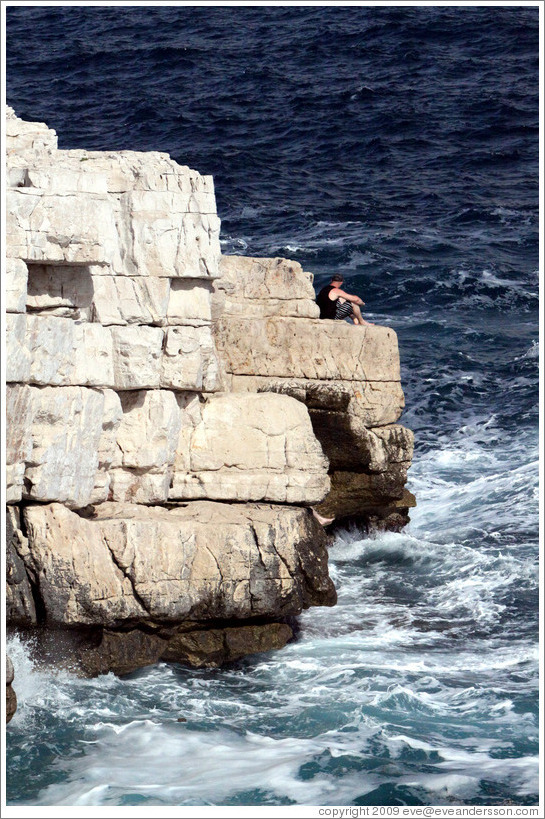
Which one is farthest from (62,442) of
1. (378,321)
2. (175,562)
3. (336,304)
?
(378,321)

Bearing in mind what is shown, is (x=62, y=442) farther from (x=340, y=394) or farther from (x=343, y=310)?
(x=343, y=310)

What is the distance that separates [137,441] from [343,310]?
17.0 ft

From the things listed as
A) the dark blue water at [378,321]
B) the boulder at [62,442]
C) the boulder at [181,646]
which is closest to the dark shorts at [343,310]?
the dark blue water at [378,321]

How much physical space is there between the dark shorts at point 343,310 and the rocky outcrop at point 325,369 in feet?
2.26

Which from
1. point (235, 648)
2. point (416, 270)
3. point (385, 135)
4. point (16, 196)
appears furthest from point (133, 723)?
point (385, 135)

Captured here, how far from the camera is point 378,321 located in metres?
28.3

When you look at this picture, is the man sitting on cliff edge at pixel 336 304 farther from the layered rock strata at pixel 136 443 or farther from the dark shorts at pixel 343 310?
the layered rock strata at pixel 136 443

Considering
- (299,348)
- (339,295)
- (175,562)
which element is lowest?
(175,562)

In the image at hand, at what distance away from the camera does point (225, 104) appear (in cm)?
3928

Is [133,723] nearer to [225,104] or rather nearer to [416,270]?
[416,270]

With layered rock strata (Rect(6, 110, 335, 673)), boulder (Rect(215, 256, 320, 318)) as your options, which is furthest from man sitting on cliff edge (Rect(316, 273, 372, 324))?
layered rock strata (Rect(6, 110, 335, 673))

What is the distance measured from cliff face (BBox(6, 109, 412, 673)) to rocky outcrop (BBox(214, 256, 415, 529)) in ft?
2.41

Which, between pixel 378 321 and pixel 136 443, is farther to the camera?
pixel 378 321

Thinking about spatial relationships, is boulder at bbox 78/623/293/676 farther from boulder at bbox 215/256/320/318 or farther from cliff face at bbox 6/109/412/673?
boulder at bbox 215/256/320/318
